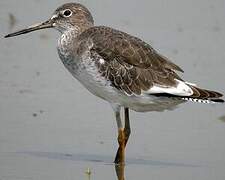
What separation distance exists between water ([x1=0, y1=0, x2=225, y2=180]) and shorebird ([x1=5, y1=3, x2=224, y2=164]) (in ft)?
1.57

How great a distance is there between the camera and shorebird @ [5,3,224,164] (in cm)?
1173

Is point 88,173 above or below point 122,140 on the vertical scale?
below

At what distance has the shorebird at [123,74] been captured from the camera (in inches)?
462

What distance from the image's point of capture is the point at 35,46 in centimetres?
1554

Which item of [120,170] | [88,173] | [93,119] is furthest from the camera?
[93,119]

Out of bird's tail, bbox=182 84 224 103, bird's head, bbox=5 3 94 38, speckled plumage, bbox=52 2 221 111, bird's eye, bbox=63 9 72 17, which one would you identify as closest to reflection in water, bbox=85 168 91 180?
speckled plumage, bbox=52 2 221 111

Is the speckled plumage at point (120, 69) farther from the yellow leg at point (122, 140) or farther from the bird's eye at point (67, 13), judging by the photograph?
the bird's eye at point (67, 13)

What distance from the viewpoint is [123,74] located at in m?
11.9

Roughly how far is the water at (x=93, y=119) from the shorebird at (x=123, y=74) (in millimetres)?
480

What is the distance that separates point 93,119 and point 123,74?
1.24 metres

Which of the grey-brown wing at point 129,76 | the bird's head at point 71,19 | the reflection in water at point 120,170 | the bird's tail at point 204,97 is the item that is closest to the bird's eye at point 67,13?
the bird's head at point 71,19

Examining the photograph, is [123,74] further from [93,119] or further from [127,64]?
[93,119]

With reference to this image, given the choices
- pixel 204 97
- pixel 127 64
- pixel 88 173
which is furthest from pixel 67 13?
pixel 88 173

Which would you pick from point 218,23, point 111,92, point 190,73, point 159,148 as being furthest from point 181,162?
point 218,23
